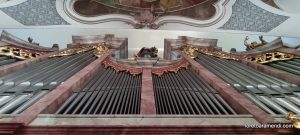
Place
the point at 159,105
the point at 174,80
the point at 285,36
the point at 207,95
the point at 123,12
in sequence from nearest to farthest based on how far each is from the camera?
the point at 159,105, the point at 207,95, the point at 174,80, the point at 285,36, the point at 123,12

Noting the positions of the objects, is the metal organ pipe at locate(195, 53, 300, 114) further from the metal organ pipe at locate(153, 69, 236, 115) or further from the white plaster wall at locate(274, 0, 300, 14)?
the white plaster wall at locate(274, 0, 300, 14)

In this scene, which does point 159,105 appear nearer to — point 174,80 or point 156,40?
point 174,80

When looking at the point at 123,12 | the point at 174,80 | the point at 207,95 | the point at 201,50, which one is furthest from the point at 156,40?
the point at 207,95

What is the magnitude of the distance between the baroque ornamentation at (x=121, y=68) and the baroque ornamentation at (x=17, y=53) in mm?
2041

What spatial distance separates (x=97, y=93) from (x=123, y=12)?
940 cm

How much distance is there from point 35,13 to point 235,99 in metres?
10.6

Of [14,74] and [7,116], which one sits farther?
[14,74]

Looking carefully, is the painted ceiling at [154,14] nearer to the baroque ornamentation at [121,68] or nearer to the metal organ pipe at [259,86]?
the metal organ pipe at [259,86]

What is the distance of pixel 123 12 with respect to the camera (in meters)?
15.1

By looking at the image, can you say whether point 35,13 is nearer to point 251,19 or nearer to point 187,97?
point 251,19

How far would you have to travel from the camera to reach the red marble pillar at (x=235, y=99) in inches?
174

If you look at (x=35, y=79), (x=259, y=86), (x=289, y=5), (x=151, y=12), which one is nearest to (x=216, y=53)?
(x=259, y=86)

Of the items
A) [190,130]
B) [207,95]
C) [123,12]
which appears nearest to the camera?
[190,130]

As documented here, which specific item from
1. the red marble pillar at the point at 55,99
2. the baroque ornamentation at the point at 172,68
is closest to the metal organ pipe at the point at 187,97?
the baroque ornamentation at the point at 172,68
